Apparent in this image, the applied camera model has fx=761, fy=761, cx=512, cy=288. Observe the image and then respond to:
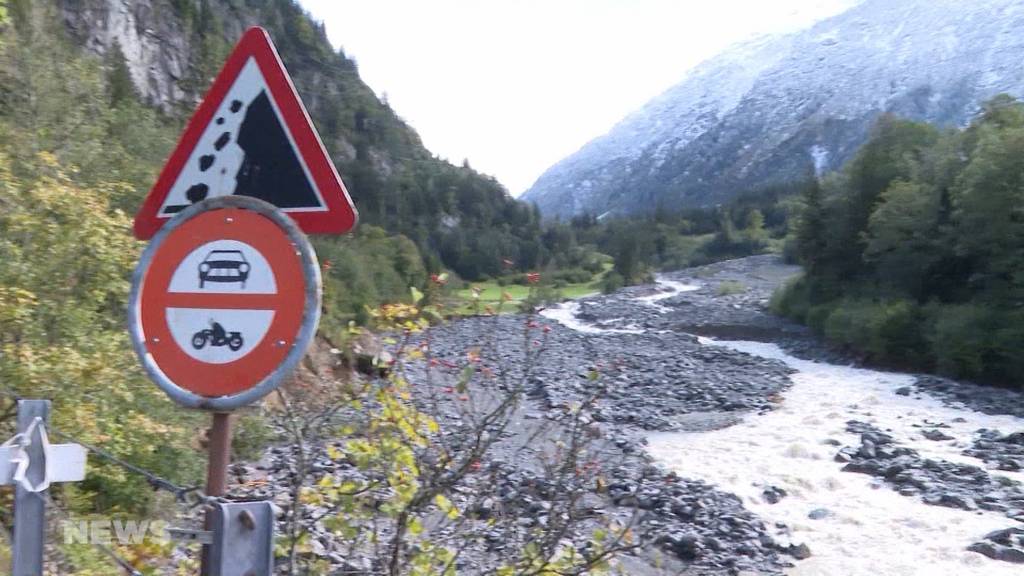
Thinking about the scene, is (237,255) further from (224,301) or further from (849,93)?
(849,93)

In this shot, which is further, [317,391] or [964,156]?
[964,156]

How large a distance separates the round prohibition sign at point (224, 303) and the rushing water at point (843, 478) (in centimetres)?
745

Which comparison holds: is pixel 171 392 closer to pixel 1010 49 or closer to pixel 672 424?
pixel 672 424

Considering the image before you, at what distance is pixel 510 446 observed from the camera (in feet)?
38.9

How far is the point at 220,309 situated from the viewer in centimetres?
172

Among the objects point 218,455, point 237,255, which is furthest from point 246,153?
point 218,455

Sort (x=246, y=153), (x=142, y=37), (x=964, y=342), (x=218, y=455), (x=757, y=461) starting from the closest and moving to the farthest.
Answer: (x=218, y=455)
(x=246, y=153)
(x=757, y=461)
(x=964, y=342)
(x=142, y=37)

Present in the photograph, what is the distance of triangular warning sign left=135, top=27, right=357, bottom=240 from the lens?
190 cm

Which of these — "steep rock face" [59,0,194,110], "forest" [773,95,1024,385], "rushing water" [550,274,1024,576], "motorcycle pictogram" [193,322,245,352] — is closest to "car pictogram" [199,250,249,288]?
"motorcycle pictogram" [193,322,245,352]

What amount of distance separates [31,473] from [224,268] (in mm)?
646

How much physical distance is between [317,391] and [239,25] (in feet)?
211

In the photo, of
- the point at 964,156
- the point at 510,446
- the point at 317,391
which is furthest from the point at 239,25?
the point at 317,391

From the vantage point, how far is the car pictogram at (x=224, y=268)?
5.66 ft

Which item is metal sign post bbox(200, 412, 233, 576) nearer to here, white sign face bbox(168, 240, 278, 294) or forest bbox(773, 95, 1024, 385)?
white sign face bbox(168, 240, 278, 294)
